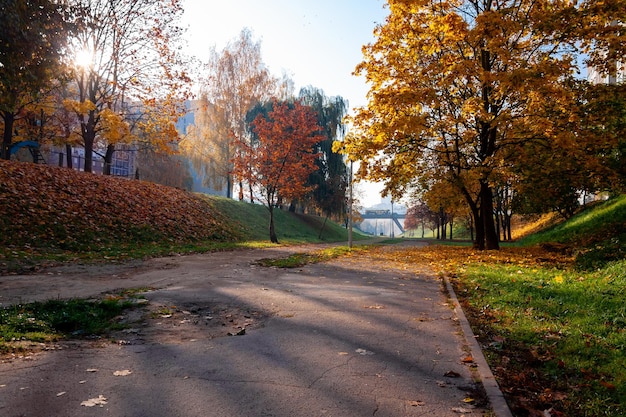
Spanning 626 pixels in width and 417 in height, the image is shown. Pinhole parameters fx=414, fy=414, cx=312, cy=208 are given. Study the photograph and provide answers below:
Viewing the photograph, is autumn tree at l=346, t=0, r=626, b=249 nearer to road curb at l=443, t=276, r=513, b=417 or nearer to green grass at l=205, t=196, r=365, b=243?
road curb at l=443, t=276, r=513, b=417

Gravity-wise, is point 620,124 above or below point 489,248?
above

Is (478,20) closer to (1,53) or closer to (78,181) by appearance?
(1,53)

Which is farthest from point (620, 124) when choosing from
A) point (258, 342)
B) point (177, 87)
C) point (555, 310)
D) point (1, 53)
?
point (177, 87)

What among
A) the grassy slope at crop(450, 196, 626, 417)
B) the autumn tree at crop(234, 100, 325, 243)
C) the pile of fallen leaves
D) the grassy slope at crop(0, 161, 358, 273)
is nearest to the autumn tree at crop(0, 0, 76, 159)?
the grassy slope at crop(0, 161, 358, 273)

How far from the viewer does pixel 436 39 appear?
15.4m

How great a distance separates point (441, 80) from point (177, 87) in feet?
45.8

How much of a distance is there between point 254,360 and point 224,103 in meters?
36.3

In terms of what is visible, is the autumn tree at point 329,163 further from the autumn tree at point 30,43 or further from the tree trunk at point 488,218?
the autumn tree at point 30,43

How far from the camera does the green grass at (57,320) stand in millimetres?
4858

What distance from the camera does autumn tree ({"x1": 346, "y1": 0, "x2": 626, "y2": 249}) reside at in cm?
1292

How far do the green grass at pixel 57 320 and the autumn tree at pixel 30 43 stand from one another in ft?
21.9

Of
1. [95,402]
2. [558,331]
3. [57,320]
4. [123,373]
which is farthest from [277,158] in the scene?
[95,402]

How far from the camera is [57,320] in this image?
221 inches

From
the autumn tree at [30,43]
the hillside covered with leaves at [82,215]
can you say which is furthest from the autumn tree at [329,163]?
the autumn tree at [30,43]
